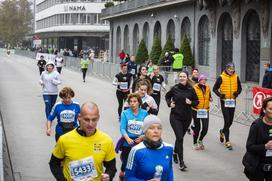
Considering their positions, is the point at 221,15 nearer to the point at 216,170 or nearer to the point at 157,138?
the point at 216,170

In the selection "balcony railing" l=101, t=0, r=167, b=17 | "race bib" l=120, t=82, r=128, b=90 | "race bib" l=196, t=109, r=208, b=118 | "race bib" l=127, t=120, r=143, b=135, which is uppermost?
"balcony railing" l=101, t=0, r=167, b=17

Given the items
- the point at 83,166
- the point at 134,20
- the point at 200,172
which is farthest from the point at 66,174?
the point at 134,20

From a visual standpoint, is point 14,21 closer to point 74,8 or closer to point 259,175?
point 74,8

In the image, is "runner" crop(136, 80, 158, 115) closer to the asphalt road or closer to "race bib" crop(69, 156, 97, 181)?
the asphalt road

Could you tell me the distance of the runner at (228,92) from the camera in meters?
12.9

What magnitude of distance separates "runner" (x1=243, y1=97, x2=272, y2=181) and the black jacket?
3894 mm

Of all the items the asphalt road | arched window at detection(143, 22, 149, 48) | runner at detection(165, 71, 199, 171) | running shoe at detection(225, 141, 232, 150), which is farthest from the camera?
arched window at detection(143, 22, 149, 48)

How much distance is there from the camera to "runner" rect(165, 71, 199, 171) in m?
10.7

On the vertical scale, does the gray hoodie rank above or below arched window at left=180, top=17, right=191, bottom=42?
below

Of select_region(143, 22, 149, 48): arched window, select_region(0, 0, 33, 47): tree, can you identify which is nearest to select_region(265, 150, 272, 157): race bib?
select_region(143, 22, 149, 48): arched window

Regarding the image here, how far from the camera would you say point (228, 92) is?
13.0 metres

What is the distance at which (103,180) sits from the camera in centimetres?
527

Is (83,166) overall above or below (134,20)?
below

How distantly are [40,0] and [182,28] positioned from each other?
91320 mm
